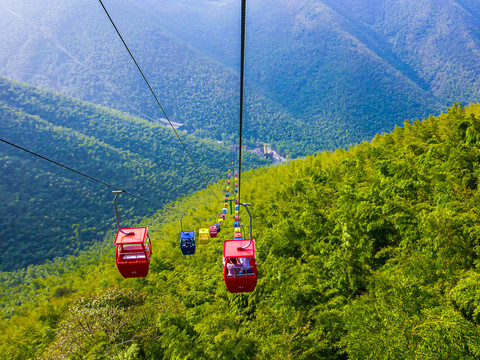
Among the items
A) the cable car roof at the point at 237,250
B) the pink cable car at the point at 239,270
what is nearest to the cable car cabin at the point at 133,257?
the pink cable car at the point at 239,270

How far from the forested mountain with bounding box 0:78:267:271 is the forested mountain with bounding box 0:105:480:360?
2888 inches

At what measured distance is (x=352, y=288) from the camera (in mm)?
18703

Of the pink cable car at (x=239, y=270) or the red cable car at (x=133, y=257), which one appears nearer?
the pink cable car at (x=239, y=270)

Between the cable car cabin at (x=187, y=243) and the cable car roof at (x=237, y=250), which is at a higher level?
the cable car cabin at (x=187, y=243)

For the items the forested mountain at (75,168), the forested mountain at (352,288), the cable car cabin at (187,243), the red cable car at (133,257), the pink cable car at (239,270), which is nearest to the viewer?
the forested mountain at (352,288)

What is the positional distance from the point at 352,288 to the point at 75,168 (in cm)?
14910

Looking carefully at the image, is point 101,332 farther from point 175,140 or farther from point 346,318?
point 175,140

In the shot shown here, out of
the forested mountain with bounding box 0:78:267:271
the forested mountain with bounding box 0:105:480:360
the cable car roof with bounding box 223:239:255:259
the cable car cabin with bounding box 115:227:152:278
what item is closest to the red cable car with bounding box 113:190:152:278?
the cable car cabin with bounding box 115:227:152:278

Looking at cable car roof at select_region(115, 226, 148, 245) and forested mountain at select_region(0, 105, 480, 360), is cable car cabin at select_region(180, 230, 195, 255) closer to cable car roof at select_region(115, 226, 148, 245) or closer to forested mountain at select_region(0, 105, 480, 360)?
forested mountain at select_region(0, 105, 480, 360)

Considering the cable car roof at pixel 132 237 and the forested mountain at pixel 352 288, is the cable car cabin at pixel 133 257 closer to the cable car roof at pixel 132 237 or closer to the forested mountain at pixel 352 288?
the cable car roof at pixel 132 237

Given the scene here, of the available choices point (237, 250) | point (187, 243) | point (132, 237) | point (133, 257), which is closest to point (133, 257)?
point (133, 257)

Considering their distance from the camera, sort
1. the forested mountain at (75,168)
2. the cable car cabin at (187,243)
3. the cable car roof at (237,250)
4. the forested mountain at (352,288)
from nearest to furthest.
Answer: the forested mountain at (352,288) → the cable car roof at (237,250) → the cable car cabin at (187,243) → the forested mountain at (75,168)

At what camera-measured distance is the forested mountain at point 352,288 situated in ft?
43.0

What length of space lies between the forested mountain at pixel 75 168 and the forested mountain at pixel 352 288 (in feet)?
241
